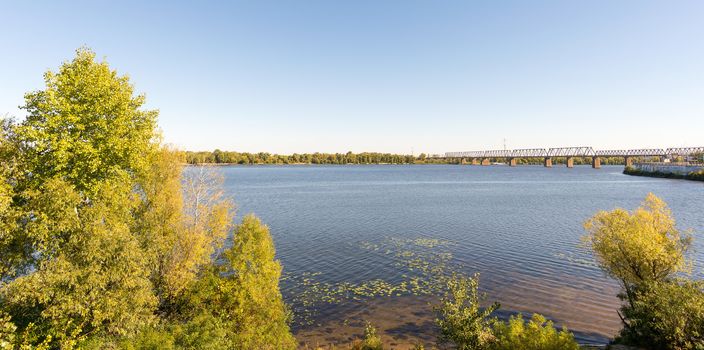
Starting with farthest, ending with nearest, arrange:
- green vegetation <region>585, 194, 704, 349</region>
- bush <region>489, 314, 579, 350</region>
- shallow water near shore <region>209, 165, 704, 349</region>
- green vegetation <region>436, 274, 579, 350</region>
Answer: shallow water near shore <region>209, 165, 704, 349</region>
green vegetation <region>585, 194, 704, 349</region>
green vegetation <region>436, 274, 579, 350</region>
bush <region>489, 314, 579, 350</region>

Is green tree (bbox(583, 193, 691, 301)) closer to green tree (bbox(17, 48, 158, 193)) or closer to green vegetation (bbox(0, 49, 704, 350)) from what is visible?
green vegetation (bbox(0, 49, 704, 350))

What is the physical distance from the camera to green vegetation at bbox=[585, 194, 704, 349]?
71.4ft

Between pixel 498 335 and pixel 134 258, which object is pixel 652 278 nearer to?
pixel 498 335

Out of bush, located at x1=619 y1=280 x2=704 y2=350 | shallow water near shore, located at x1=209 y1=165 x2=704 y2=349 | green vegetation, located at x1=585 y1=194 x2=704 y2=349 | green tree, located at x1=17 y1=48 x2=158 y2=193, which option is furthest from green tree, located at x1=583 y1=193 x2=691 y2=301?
green tree, located at x1=17 y1=48 x2=158 y2=193

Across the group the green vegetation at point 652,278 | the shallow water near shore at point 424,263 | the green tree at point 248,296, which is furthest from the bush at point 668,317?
the green tree at point 248,296

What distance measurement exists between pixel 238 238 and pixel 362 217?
57.7 meters

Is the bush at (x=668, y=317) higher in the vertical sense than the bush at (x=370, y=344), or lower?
higher

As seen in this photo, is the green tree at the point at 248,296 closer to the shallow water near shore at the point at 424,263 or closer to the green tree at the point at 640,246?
the shallow water near shore at the point at 424,263

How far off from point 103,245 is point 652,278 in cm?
4071

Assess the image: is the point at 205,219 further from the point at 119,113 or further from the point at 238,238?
the point at 119,113

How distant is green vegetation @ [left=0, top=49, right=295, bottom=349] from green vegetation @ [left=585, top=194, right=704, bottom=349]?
2571 centimetres

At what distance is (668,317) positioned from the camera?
2230 cm

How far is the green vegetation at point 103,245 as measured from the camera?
20500mm

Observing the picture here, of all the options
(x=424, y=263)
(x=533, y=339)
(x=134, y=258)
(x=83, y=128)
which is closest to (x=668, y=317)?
(x=533, y=339)
